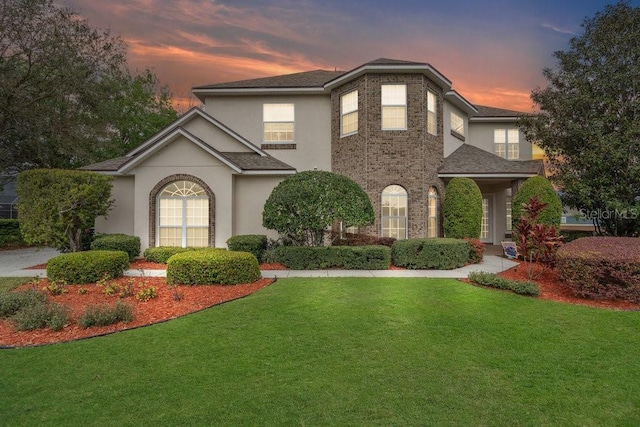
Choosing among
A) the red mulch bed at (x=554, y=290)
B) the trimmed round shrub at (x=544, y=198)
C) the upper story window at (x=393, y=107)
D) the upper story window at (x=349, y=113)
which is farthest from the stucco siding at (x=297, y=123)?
the red mulch bed at (x=554, y=290)

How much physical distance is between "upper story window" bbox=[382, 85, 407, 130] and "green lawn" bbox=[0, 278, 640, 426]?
33.0 feet

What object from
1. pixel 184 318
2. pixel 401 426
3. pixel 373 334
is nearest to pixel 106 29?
pixel 184 318

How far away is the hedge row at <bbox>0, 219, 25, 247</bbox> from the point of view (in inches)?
795

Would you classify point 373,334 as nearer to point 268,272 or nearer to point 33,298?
point 268,272

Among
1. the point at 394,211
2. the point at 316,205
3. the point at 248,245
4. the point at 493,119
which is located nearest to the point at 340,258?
the point at 316,205

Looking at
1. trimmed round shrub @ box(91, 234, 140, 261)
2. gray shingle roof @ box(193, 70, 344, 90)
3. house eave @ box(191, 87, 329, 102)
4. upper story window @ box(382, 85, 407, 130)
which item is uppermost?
gray shingle roof @ box(193, 70, 344, 90)

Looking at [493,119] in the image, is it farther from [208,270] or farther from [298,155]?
[208,270]

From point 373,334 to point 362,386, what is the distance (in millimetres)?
1678

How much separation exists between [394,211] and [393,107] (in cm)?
462

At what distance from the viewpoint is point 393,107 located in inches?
603

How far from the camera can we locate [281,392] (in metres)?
3.96

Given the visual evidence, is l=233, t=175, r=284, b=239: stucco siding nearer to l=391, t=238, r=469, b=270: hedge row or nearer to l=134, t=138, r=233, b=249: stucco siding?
l=134, t=138, r=233, b=249: stucco siding

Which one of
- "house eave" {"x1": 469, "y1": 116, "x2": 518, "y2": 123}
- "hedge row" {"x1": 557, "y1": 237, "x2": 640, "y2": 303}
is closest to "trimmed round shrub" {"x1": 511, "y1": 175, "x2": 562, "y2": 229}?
"hedge row" {"x1": 557, "y1": 237, "x2": 640, "y2": 303}

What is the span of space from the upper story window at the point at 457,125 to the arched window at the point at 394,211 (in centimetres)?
537
